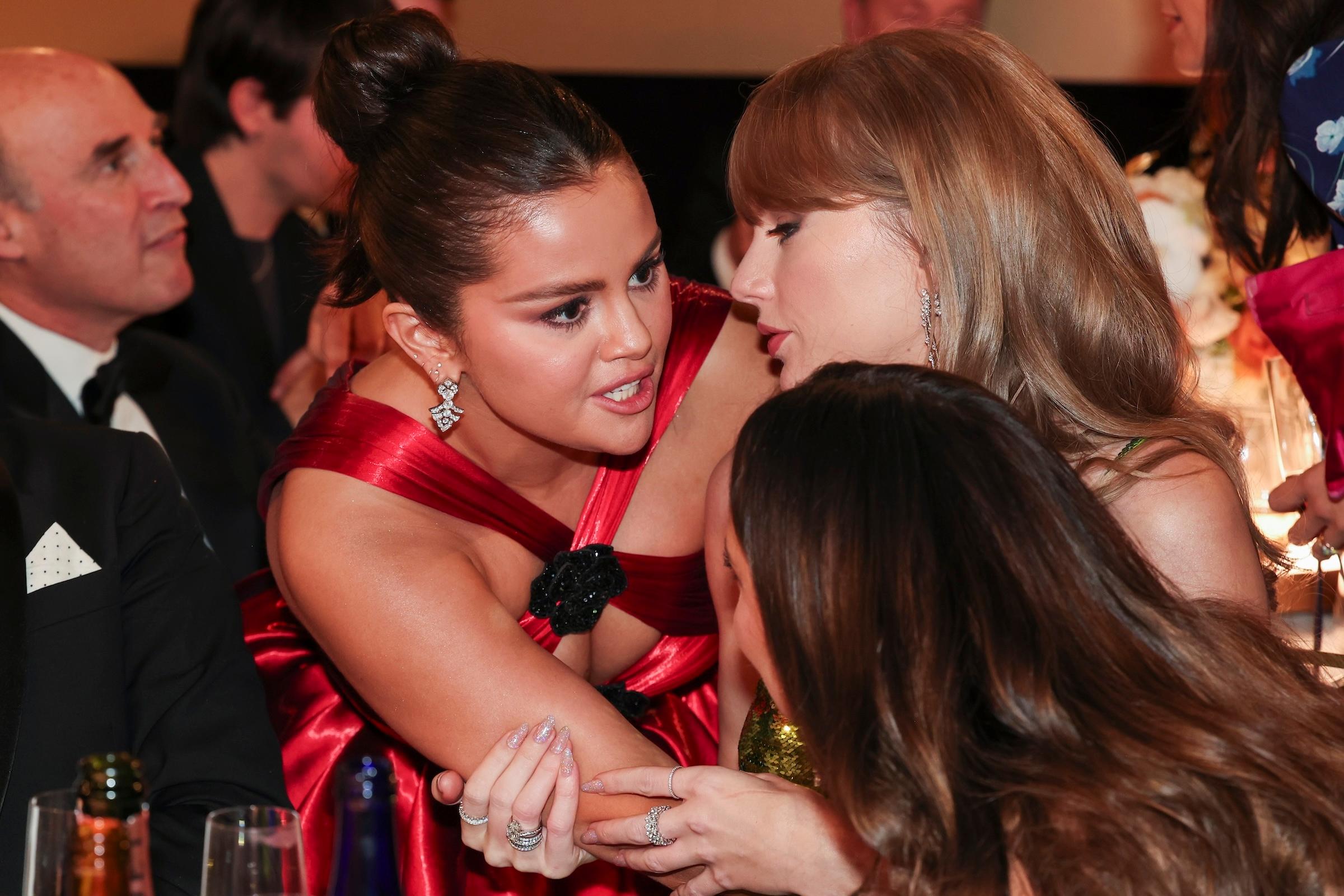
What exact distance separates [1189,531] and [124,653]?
1352mm

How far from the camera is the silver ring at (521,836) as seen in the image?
1.62 m

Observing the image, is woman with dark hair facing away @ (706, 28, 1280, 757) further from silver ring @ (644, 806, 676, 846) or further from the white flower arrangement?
the white flower arrangement

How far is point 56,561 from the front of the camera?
185cm

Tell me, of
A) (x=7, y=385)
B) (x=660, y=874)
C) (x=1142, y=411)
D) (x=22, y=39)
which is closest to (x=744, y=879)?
(x=660, y=874)

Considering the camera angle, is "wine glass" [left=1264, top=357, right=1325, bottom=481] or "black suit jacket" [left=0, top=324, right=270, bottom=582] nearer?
"wine glass" [left=1264, top=357, right=1325, bottom=481]

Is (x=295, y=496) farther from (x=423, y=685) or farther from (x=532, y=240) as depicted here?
(x=532, y=240)

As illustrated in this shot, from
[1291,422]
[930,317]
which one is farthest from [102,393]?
[1291,422]

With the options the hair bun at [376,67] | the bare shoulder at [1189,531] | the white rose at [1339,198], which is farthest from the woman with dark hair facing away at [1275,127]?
the hair bun at [376,67]

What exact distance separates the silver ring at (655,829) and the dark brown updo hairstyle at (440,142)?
66cm

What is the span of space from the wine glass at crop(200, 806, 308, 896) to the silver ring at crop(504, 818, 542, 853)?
554mm

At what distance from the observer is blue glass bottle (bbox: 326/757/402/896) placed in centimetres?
107

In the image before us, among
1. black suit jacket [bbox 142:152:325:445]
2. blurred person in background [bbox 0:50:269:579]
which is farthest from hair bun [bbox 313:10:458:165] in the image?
black suit jacket [bbox 142:152:325:445]

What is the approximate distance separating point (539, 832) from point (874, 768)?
59 cm

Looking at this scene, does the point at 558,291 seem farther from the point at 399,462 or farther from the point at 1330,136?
the point at 1330,136
